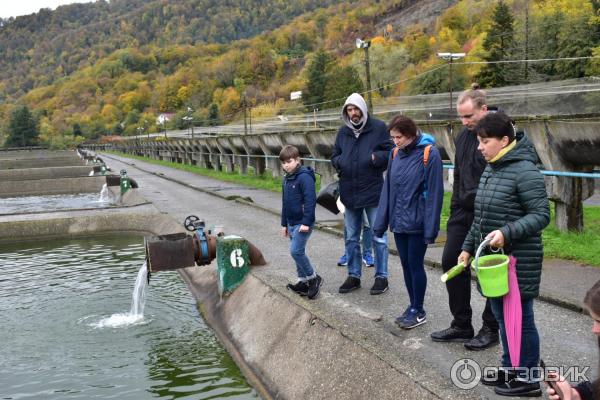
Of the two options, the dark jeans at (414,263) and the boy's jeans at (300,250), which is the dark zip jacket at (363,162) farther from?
the dark jeans at (414,263)

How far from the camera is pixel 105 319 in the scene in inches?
332

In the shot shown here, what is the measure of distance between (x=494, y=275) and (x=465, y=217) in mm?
1089

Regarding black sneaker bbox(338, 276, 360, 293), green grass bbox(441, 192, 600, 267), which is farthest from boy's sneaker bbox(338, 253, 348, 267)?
green grass bbox(441, 192, 600, 267)

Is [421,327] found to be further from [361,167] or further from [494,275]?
[494,275]

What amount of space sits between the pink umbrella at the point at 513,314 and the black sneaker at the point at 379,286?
9.84 feet

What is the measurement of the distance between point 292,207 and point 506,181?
316 centimetres

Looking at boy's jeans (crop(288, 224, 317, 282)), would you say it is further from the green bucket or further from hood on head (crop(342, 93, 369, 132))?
the green bucket

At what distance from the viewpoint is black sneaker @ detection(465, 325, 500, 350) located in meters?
4.95

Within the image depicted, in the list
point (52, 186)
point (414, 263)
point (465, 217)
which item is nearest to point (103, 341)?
point (414, 263)

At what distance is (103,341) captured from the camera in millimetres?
7594

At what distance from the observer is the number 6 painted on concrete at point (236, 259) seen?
8.19 meters

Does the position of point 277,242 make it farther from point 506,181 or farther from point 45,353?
point 506,181

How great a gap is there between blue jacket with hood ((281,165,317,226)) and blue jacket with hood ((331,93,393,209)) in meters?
0.37

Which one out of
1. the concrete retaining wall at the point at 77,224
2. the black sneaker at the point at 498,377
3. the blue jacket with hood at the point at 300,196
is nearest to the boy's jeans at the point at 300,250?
the blue jacket with hood at the point at 300,196
